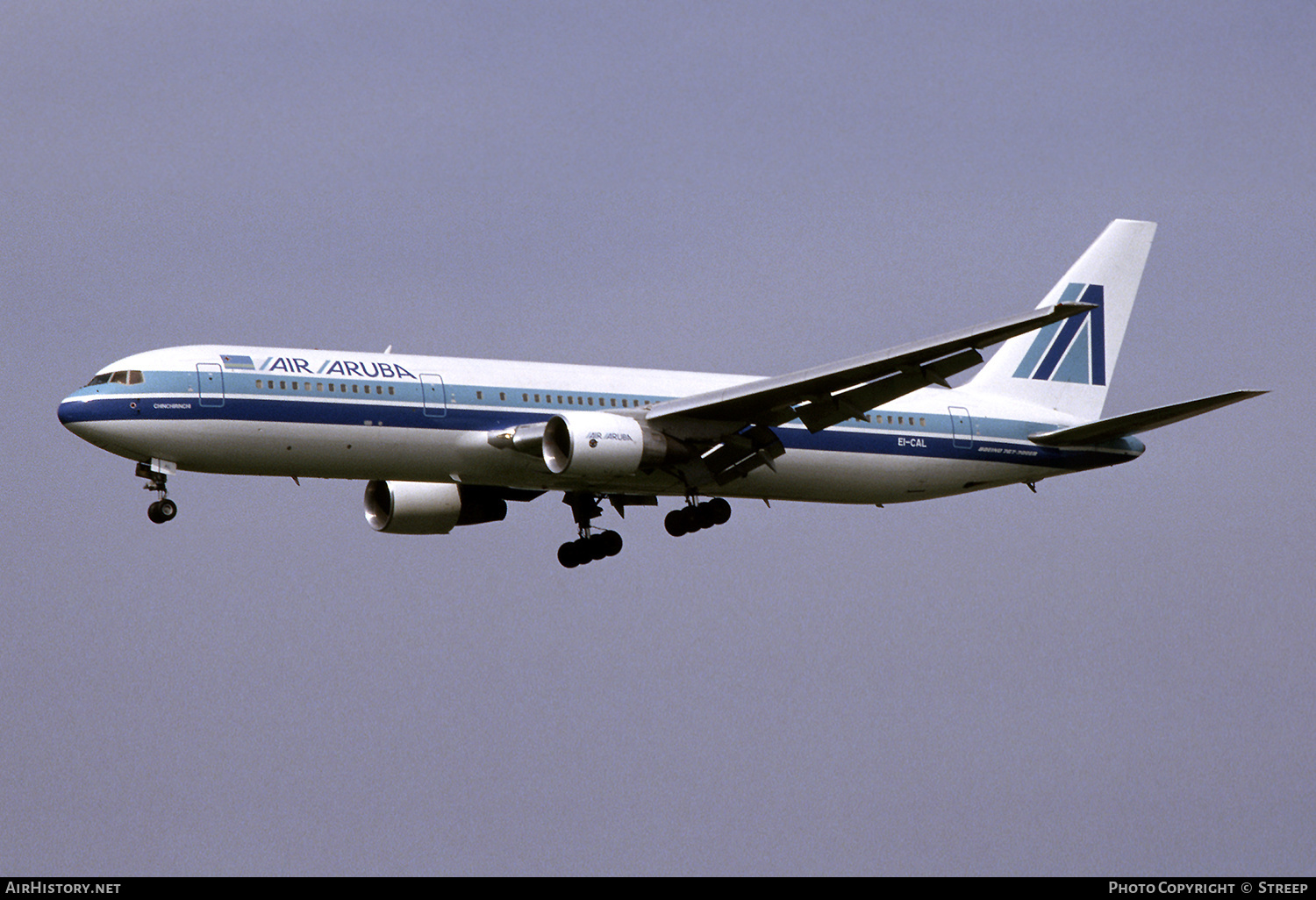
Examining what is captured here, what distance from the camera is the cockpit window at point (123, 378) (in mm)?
42000

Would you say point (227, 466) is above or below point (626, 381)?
below

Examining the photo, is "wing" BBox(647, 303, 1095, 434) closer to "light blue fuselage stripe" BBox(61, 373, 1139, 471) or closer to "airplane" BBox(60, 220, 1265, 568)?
"airplane" BBox(60, 220, 1265, 568)

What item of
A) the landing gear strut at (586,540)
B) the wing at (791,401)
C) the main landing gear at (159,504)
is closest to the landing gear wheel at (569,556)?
the landing gear strut at (586,540)

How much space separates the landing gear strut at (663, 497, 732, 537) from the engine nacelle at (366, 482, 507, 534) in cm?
539

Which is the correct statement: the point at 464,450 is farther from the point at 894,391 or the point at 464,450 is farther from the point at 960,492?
the point at 960,492

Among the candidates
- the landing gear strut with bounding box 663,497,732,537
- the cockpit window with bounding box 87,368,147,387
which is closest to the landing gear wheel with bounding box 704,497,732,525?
the landing gear strut with bounding box 663,497,732,537

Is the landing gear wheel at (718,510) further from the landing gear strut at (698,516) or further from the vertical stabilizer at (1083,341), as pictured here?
the vertical stabilizer at (1083,341)

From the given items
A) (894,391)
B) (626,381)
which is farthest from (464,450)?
(894,391)

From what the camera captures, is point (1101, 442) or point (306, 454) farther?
point (1101, 442)

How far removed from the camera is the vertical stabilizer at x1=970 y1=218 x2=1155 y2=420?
172 feet

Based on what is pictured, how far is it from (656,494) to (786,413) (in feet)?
16.3

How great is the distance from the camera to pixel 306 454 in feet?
140
